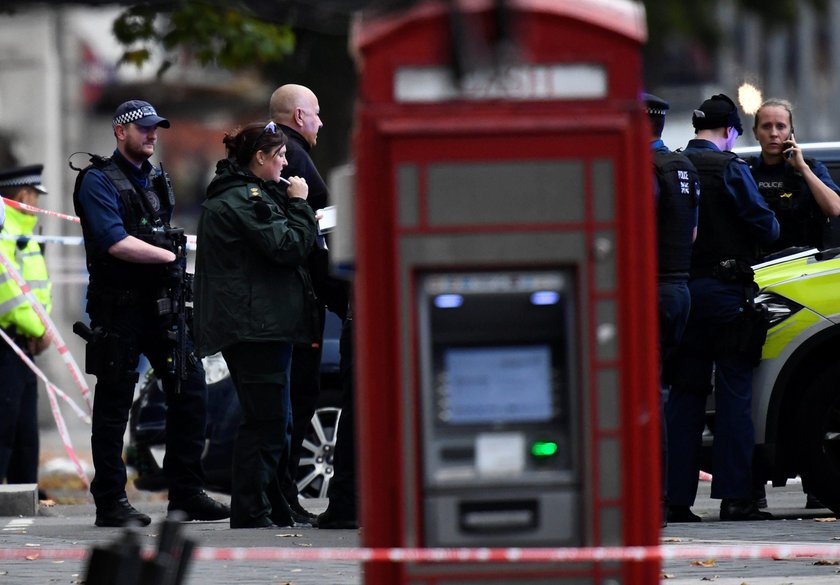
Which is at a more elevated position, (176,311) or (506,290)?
(506,290)

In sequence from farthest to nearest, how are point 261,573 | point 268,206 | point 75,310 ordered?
point 75,310, point 268,206, point 261,573

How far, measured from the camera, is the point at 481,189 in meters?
5.11

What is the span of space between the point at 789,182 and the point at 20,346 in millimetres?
5048

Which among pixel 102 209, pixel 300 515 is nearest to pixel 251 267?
pixel 102 209

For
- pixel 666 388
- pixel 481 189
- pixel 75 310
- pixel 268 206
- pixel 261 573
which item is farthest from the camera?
pixel 75 310

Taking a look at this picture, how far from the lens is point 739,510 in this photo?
33.1 ft

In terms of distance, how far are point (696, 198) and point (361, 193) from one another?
4.59m

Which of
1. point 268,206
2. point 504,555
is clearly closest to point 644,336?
point 504,555

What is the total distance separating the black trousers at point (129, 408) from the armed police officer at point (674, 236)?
2451 millimetres

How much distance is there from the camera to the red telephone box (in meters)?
5.11

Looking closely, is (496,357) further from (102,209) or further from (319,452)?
(319,452)

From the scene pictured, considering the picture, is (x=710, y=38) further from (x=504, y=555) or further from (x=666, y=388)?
(x=504, y=555)

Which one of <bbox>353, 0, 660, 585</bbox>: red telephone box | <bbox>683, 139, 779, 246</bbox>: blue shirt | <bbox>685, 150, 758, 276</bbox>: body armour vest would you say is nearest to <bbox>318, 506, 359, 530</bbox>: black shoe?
<bbox>685, 150, 758, 276</bbox>: body armour vest

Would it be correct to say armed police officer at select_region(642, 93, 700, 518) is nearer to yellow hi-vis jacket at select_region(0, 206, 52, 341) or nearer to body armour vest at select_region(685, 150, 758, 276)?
body armour vest at select_region(685, 150, 758, 276)
